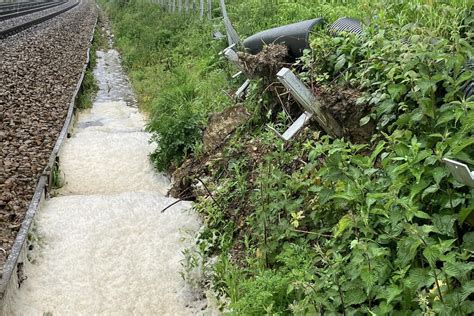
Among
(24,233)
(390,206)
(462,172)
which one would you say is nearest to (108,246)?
(24,233)

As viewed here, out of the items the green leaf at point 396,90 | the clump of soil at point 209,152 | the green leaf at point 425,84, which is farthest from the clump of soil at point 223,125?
the green leaf at point 425,84

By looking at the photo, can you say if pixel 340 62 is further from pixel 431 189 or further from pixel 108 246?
pixel 108 246

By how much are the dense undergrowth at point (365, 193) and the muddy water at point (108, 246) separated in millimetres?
326

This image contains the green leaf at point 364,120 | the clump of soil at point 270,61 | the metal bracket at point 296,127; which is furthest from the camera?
the clump of soil at point 270,61

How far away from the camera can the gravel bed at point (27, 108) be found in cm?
505

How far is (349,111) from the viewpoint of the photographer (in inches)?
138

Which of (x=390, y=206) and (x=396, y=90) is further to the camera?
(x=396, y=90)

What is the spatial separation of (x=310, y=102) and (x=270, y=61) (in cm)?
121

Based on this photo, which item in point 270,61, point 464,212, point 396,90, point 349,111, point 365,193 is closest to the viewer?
point 464,212

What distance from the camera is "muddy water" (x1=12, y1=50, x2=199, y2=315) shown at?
3.62 metres

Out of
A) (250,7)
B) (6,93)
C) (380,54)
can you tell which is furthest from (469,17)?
(6,93)

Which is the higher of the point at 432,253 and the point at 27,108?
the point at 432,253

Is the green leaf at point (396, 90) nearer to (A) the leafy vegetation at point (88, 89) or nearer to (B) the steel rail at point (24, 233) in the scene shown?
(B) the steel rail at point (24, 233)

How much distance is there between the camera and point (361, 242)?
248 centimetres
